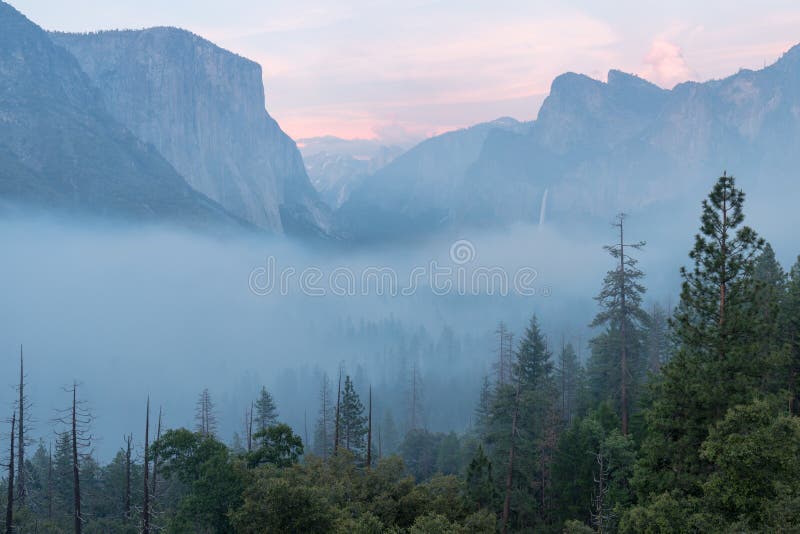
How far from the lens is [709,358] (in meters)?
21.2

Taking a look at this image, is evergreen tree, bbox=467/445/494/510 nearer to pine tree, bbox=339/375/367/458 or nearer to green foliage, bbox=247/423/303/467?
green foliage, bbox=247/423/303/467

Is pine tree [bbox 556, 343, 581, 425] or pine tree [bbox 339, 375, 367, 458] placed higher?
pine tree [bbox 556, 343, 581, 425]

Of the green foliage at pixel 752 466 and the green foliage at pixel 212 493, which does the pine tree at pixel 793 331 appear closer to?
the green foliage at pixel 752 466

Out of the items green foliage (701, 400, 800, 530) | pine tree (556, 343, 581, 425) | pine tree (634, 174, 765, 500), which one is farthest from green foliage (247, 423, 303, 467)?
pine tree (556, 343, 581, 425)

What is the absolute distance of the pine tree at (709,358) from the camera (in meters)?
19.8

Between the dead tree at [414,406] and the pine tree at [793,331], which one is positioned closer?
the pine tree at [793,331]

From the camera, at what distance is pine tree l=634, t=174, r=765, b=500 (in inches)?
779

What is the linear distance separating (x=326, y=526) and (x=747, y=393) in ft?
56.8

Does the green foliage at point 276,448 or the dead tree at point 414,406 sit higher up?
the green foliage at point 276,448

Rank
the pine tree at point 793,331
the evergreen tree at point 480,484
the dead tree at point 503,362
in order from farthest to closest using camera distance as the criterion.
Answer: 1. the dead tree at point 503,362
2. the evergreen tree at point 480,484
3. the pine tree at point 793,331

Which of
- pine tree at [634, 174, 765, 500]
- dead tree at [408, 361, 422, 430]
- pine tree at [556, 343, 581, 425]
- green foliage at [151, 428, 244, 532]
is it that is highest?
pine tree at [634, 174, 765, 500]

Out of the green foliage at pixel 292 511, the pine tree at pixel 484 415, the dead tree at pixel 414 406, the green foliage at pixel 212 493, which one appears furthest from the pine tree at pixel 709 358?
the dead tree at pixel 414 406

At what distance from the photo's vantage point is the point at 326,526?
78.2ft

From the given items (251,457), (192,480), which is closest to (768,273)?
(251,457)
